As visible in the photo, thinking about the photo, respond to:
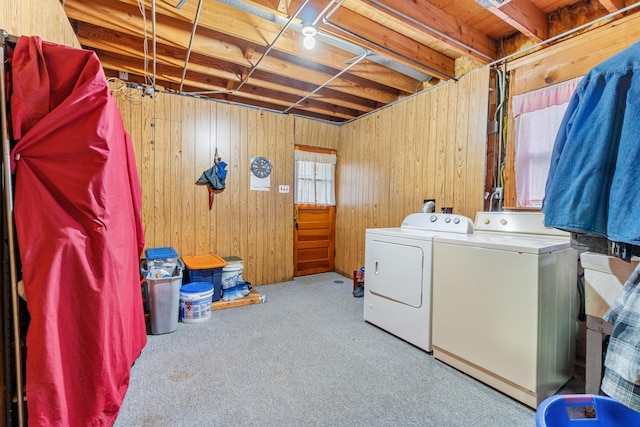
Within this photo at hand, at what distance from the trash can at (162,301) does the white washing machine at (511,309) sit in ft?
7.26

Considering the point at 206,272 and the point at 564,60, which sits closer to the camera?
the point at 564,60

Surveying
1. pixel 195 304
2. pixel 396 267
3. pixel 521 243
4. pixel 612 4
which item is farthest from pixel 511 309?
pixel 195 304

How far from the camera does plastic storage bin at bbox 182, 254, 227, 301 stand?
10.2ft

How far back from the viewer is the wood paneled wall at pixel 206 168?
3.35 metres

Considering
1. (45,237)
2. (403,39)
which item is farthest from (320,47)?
(45,237)

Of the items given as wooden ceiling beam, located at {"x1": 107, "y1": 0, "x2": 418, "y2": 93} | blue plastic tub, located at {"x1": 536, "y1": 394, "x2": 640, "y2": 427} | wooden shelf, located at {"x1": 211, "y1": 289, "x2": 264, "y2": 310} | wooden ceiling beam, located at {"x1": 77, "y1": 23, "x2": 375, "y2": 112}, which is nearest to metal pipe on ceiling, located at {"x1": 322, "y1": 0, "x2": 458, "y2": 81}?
wooden ceiling beam, located at {"x1": 107, "y1": 0, "x2": 418, "y2": 93}

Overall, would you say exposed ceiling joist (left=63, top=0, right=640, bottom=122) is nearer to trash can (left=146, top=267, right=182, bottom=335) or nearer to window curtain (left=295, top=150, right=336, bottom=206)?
window curtain (left=295, top=150, right=336, bottom=206)

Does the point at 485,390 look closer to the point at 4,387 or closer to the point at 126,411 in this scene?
the point at 126,411

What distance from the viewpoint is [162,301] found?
8.27 feet

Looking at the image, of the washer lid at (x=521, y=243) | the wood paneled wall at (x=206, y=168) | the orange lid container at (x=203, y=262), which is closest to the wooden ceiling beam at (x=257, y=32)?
the wood paneled wall at (x=206, y=168)

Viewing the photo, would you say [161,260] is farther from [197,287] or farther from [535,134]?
[535,134]

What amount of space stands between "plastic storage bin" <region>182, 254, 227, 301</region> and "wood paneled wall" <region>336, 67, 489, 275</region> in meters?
1.99

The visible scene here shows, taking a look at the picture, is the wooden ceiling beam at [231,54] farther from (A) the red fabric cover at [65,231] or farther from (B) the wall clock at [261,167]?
(A) the red fabric cover at [65,231]

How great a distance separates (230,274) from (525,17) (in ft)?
11.8
